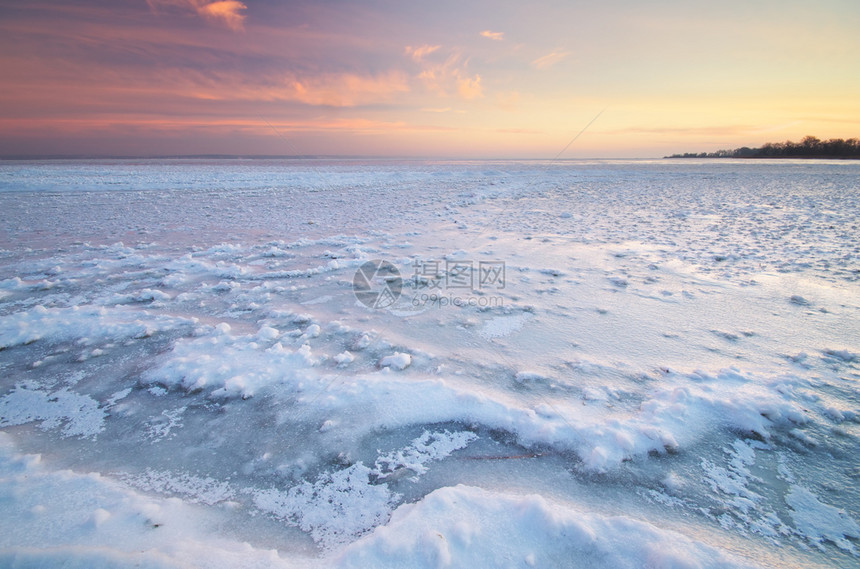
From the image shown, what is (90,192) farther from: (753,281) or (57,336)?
(753,281)

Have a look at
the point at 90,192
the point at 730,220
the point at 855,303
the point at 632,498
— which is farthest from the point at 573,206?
the point at 90,192

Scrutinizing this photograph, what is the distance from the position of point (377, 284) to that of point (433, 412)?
99.3 inches

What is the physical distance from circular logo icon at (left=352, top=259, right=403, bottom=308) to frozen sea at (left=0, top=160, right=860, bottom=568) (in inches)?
1.4

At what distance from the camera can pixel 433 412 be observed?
2.26m

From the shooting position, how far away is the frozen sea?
4.93 ft

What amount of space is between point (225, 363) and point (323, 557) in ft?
5.84

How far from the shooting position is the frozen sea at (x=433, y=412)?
4.93 ft

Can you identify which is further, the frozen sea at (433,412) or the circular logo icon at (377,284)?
the circular logo icon at (377,284)

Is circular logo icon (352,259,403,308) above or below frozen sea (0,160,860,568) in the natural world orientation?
above

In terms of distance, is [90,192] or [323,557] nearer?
[323,557]

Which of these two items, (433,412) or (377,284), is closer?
(433,412)

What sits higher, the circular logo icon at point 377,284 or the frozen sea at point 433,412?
the circular logo icon at point 377,284

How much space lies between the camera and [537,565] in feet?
4.59

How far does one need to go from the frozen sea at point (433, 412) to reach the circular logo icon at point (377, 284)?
0.12 feet
